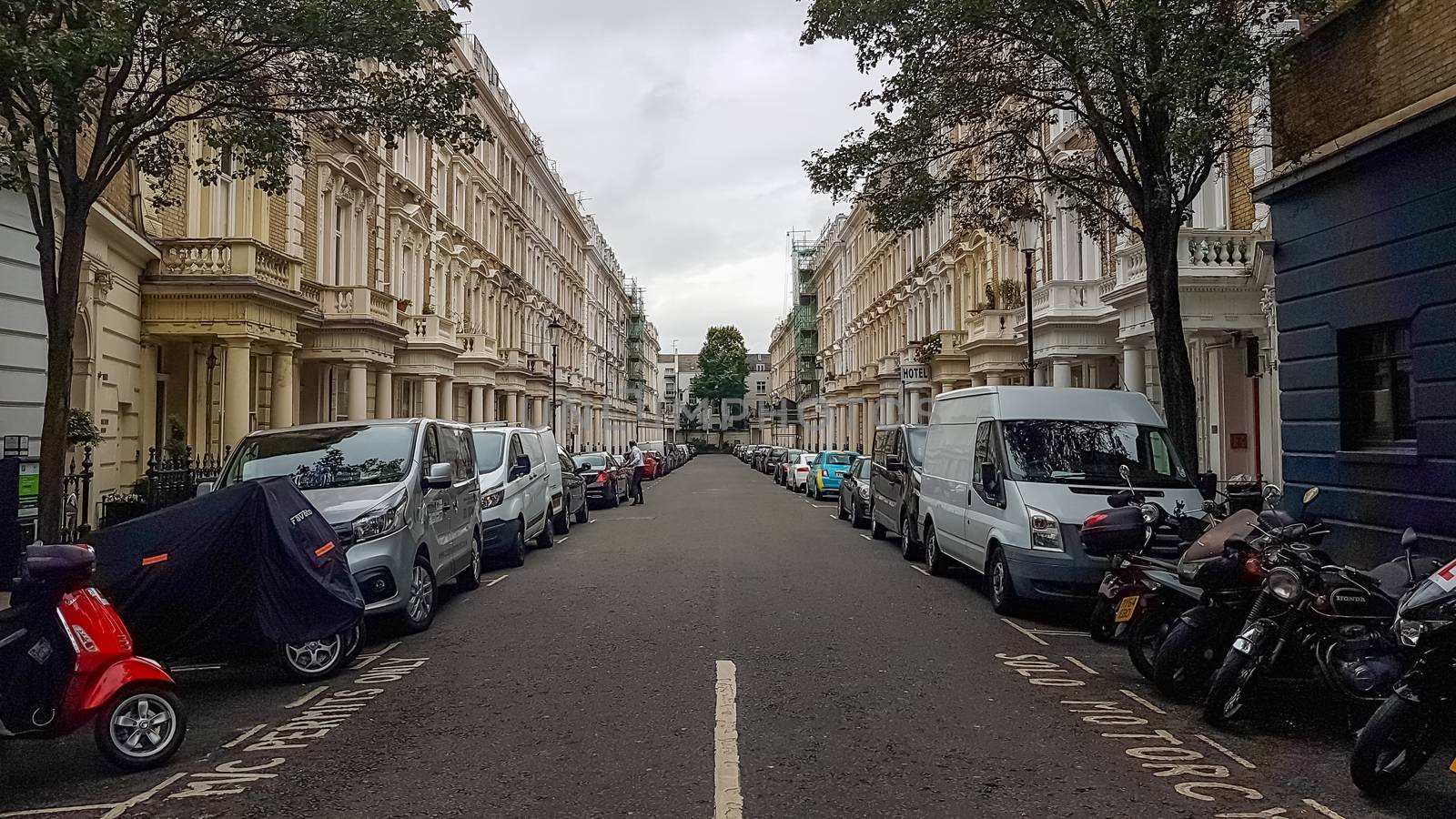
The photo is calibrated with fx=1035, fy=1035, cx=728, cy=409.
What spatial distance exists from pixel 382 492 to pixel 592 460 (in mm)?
17514

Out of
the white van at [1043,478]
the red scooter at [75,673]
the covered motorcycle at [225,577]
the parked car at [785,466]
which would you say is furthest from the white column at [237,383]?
the parked car at [785,466]

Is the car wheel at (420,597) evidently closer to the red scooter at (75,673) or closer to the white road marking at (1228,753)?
the red scooter at (75,673)

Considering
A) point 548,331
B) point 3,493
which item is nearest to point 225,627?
point 3,493

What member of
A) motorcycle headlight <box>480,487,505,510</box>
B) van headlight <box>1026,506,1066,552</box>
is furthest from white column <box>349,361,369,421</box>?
van headlight <box>1026,506,1066,552</box>

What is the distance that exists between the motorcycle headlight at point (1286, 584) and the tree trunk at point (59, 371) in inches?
372

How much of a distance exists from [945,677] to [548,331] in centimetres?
4938

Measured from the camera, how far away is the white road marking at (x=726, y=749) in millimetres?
4803

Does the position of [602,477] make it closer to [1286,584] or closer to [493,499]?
[493,499]

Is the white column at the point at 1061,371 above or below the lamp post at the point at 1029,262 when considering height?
below

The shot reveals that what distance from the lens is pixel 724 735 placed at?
5.96 metres

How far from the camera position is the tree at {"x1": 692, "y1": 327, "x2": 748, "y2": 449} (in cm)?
11681

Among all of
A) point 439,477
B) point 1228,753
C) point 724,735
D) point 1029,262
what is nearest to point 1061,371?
point 1029,262

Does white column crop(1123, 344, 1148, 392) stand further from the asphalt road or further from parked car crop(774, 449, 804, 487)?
Result: parked car crop(774, 449, 804, 487)

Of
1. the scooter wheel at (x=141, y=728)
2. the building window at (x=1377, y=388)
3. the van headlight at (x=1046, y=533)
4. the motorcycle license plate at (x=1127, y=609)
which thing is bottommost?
the scooter wheel at (x=141, y=728)
